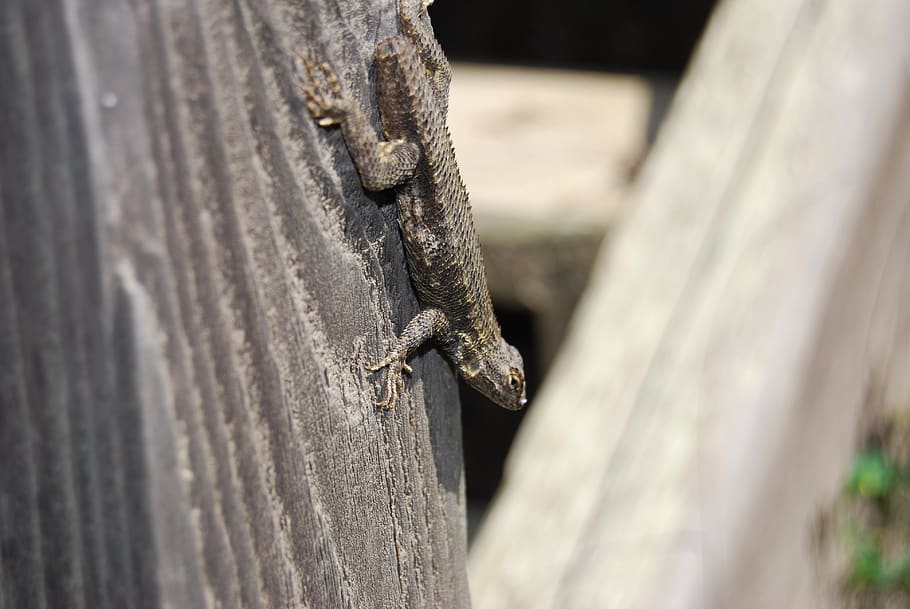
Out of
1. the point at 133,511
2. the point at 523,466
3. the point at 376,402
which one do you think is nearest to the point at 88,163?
the point at 133,511

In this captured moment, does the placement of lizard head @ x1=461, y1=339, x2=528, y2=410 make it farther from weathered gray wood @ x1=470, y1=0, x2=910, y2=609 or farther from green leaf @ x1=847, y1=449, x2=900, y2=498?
green leaf @ x1=847, y1=449, x2=900, y2=498

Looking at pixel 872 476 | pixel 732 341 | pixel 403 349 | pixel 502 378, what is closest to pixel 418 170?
pixel 403 349

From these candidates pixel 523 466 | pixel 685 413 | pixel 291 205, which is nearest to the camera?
pixel 291 205

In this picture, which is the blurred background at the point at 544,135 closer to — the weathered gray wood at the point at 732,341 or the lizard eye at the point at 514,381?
the weathered gray wood at the point at 732,341

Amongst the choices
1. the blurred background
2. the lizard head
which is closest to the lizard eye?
the lizard head

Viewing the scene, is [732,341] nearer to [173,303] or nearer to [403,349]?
[403,349]

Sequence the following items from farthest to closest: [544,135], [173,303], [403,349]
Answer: [544,135] → [403,349] → [173,303]

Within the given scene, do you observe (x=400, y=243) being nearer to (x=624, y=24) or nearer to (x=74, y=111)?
(x=74, y=111)
